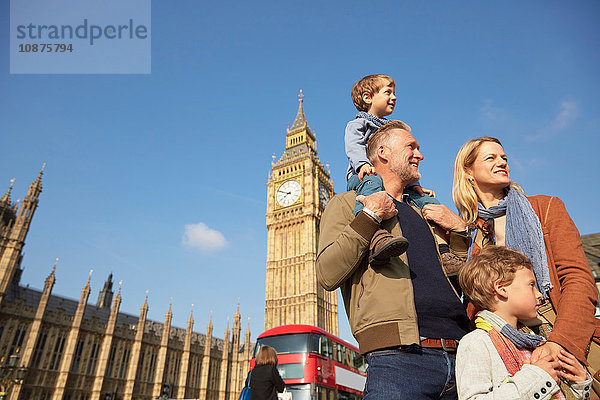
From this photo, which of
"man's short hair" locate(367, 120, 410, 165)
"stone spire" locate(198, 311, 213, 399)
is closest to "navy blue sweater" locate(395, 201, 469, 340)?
"man's short hair" locate(367, 120, 410, 165)

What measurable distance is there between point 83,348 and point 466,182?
35.5m

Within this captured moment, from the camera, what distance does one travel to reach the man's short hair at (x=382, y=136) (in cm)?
252

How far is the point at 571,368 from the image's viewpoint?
1.49 metres

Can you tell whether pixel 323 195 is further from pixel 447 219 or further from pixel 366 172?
pixel 447 219

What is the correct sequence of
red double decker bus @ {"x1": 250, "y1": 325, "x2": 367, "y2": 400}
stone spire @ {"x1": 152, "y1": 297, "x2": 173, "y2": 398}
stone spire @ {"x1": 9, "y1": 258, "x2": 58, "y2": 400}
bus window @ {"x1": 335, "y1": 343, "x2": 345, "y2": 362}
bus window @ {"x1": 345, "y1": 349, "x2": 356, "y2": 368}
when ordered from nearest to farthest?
red double decker bus @ {"x1": 250, "y1": 325, "x2": 367, "y2": 400}, bus window @ {"x1": 335, "y1": 343, "x2": 345, "y2": 362}, bus window @ {"x1": 345, "y1": 349, "x2": 356, "y2": 368}, stone spire @ {"x1": 9, "y1": 258, "x2": 58, "y2": 400}, stone spire @ {"x1": 152, "y1": 297, "x2": 173, "y2": 398}

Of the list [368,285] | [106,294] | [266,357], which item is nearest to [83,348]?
[106,294]

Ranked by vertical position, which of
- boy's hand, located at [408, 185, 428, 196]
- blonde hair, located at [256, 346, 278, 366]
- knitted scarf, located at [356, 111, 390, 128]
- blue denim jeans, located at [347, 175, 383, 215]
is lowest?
blonde hair, located at [256, 346, 278, 366]

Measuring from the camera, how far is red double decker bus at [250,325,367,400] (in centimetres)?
1058

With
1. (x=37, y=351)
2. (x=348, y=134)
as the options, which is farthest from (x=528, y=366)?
(x=37, y=351)

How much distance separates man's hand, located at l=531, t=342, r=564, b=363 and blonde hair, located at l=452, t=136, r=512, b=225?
0.91 metres

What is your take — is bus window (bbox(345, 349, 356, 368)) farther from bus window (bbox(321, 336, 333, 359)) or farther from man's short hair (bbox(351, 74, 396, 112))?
man's short hair (bbox(351, 74, 396, 112))

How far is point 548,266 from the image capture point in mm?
1896

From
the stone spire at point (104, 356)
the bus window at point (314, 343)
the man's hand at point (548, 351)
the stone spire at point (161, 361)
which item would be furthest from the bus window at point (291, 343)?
the stone spire at point (161, 361)

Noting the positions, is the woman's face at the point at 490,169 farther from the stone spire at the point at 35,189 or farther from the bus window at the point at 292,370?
the stone spire at the point at 35,189
